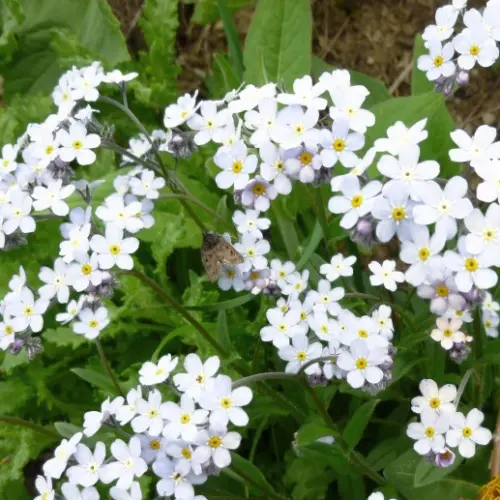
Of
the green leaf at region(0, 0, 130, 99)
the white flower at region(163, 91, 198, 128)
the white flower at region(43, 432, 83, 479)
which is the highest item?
the green leaf at region(0, 0, 130, 99)

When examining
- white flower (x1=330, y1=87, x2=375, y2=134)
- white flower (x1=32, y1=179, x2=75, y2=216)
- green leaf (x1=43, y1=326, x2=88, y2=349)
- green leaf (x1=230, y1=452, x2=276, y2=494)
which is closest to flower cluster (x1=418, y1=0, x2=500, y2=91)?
white flower (x1=330, y1=87, x2=375, y2=134)

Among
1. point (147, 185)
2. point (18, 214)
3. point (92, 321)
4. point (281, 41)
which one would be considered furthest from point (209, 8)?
point (92, 321)

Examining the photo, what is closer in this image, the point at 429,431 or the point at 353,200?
the point at 353,200

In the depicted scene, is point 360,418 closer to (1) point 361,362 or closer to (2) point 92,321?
(1) point 361,362

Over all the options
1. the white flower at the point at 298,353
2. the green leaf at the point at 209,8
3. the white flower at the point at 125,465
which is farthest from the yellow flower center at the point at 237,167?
the green leaf at the point at 209,8

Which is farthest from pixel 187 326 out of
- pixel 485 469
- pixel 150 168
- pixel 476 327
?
pixel 485 469

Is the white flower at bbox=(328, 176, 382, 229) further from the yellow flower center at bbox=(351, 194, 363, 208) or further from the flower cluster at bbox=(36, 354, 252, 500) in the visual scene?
the flower cluster at bbox=(36, 354, 252, 500)
